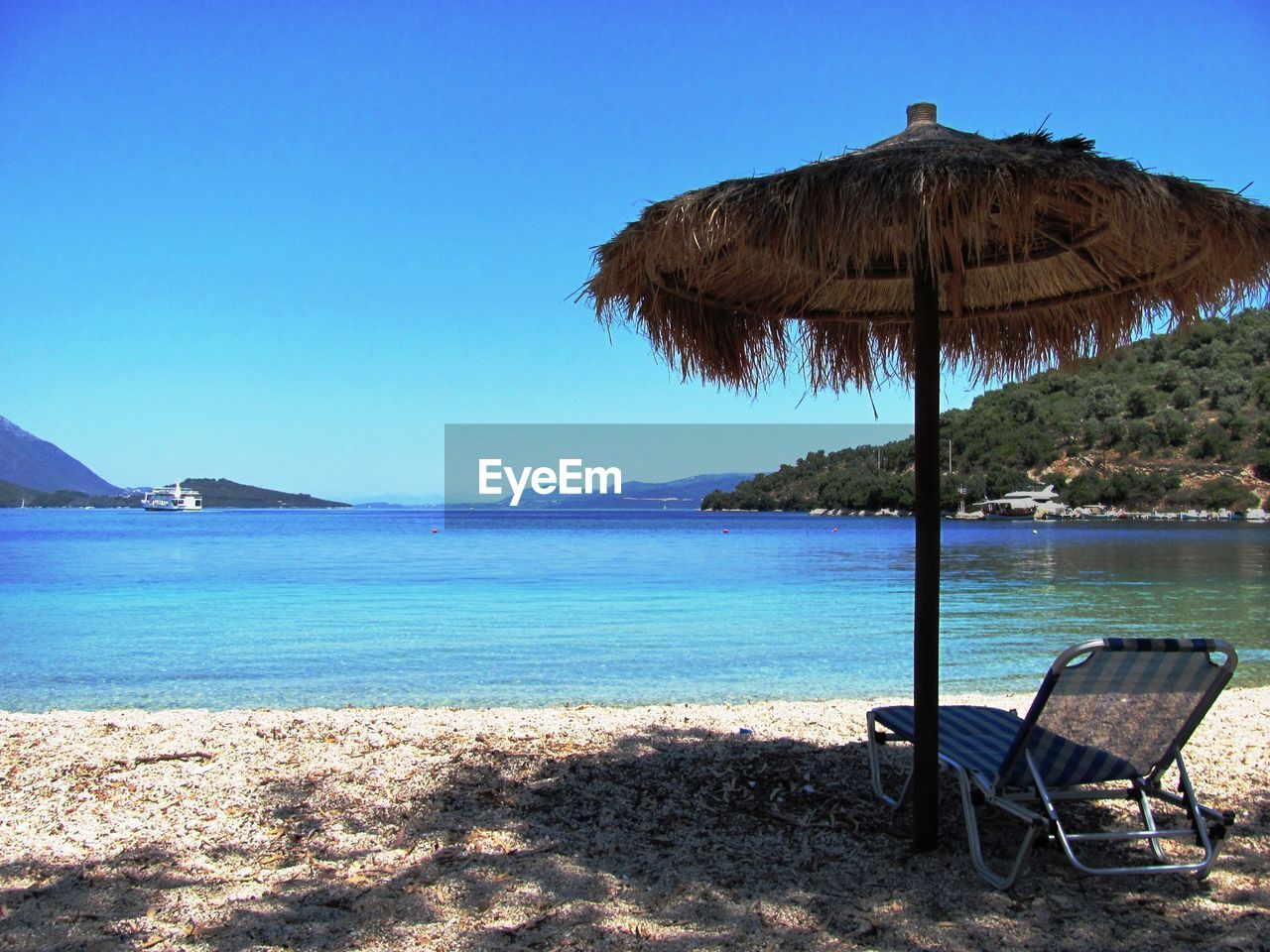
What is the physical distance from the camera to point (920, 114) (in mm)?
3262

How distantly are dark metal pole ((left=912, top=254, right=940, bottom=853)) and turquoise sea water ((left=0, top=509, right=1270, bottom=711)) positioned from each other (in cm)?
462

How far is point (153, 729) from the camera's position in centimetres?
482

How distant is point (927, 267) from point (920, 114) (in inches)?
24.1

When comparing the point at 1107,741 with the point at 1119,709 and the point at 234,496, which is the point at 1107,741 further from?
the point at 234,496

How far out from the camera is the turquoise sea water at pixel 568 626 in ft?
27.1

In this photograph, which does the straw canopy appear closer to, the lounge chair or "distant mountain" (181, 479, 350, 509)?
the lounge chair

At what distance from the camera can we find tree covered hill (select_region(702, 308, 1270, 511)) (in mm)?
57500

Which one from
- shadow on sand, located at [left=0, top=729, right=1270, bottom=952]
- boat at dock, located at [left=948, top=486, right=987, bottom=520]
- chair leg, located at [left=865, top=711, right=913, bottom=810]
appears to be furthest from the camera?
boat at dock, located at [left=948, top=486, right=987, bottom=520]

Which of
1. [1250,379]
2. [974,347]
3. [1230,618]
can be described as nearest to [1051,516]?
[1250,379]

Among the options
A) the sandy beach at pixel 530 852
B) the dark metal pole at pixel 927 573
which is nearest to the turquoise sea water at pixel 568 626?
the sandy beach at pixel 530 852

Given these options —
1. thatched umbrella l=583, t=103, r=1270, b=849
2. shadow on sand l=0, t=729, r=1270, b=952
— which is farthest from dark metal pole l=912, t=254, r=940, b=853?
shadow on sand l=0, t=729, r=1270, b=952

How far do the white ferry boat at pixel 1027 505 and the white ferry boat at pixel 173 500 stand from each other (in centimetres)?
11890

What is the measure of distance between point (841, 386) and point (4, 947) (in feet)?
12.2

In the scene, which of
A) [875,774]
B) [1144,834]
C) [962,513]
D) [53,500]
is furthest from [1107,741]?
[53,500]
